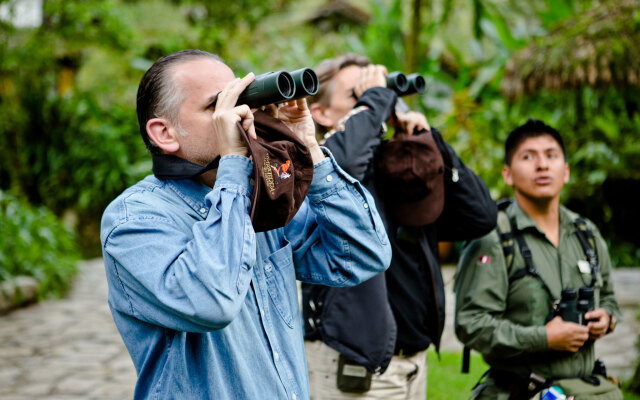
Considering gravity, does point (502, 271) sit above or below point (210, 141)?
below

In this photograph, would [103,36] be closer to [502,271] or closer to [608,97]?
[608,97]

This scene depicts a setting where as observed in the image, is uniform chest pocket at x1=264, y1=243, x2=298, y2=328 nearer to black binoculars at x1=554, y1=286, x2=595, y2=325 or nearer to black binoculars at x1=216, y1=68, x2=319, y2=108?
black binoculars at x1=216, y1=68, x2=319, y2=108

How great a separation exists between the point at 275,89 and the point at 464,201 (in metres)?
1.24

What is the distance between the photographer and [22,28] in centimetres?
941

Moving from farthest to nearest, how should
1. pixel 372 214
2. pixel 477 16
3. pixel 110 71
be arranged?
pixel 110 71
pixel 477 16
pixel 372 214

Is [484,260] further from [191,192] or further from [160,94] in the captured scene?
[160,94]

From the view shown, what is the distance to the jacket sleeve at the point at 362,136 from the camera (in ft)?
7.18

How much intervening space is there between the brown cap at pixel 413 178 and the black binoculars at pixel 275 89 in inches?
31.4

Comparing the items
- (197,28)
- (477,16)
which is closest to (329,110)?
(477,16)

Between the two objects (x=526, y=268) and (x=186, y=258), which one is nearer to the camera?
(x=186, y=258)

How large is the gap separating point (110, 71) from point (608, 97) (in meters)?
10.7

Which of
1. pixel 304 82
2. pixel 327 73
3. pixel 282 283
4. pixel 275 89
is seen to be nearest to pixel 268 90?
pixel 275 89

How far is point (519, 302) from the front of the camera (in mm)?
2613

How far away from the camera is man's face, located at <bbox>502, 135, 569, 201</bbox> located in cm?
274
